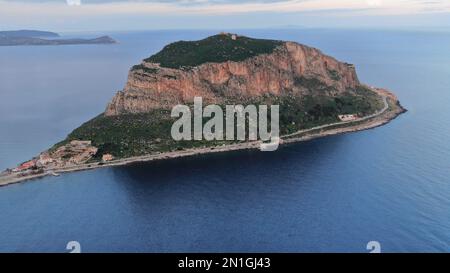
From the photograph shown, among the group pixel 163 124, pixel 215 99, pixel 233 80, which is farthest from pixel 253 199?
pixel 233 80

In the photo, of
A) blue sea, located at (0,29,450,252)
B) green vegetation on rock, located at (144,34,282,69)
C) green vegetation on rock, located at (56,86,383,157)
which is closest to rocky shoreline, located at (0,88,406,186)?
green vegetation on rock, located at (56,86,383,157)

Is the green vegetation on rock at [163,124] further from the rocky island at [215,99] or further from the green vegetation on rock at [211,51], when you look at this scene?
the green vegetation on rock at [211,51]

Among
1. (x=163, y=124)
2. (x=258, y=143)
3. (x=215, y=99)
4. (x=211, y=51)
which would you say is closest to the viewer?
(x=258, y=143)

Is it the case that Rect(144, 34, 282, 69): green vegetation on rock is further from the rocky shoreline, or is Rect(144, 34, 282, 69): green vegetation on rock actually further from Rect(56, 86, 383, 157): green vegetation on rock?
the rocky shoreline

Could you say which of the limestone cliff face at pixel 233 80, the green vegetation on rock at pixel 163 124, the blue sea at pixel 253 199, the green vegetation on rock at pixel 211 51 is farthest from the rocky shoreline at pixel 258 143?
the green vegetation on rock at pixel 211 51

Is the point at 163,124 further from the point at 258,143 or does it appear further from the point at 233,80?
the point at 233,80

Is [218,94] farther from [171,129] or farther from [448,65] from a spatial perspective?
[448,65]
